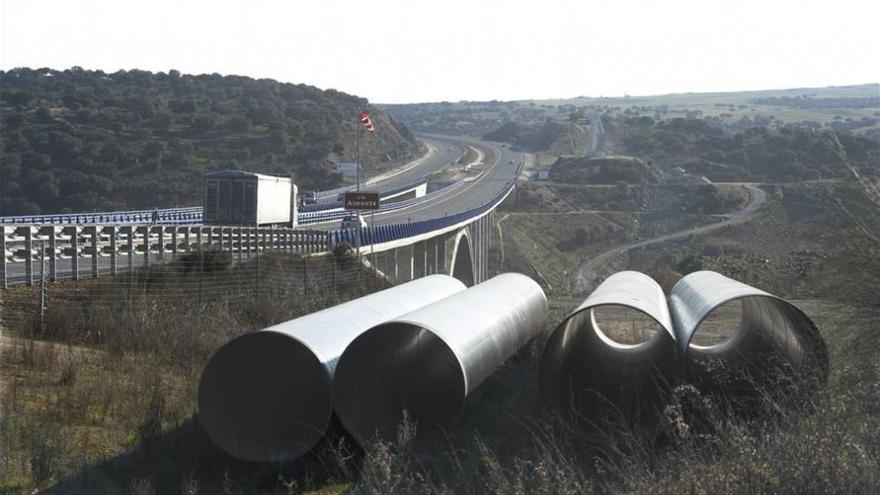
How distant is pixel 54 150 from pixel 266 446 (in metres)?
60.3

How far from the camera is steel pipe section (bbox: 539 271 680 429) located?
43.5 ft

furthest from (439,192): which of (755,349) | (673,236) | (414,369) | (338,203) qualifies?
(414,369)

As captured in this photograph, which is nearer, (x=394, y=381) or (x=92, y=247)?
(x=394, y=381)

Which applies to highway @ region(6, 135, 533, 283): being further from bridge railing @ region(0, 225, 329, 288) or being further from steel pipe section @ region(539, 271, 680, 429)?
steel pipe section @ region(539, 271, 680, 429)

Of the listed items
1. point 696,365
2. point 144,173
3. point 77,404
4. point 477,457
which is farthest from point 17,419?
point 144,173

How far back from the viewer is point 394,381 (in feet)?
42.8

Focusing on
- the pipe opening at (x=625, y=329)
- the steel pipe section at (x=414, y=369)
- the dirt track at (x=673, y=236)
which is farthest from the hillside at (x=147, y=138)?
the steel pipe section at (x=414, y=369)

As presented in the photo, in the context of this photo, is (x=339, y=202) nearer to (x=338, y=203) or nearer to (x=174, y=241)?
(x=338, y=203)

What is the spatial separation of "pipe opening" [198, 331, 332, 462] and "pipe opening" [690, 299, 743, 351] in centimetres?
733

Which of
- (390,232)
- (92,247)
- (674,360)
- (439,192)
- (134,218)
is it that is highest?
(92,247)

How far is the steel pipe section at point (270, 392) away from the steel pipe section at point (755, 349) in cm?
440

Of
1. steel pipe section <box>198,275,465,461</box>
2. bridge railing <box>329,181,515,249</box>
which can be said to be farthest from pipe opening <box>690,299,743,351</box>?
bridge railing <box>329,181,515,249</box>

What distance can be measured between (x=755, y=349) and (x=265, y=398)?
295 inches

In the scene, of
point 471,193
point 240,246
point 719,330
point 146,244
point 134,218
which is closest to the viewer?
point 719,330
